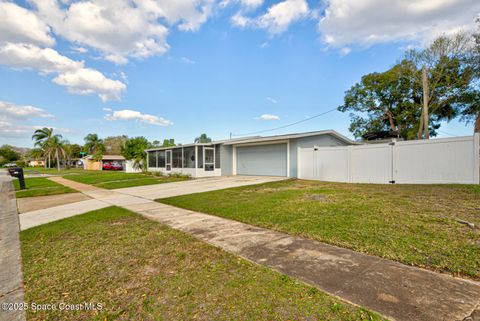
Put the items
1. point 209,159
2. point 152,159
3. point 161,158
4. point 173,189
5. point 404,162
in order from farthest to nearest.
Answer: point 152,159 → point 161,158 → point 209,159 → point 173,189 → point 404,162

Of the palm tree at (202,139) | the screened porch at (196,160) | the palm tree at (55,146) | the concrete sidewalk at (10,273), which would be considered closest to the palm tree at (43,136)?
the palm tree at (55,146)

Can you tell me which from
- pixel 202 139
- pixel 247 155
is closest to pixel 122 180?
pixel 247 155

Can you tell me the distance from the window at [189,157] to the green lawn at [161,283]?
13.4 meters

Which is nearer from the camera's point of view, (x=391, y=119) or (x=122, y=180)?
(x=122, y=180)

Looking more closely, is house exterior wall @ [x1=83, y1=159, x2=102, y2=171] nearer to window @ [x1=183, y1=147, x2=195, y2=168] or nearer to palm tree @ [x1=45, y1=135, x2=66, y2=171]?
palm tree @ [x1=45, y1=135, x2=66, y2=171]

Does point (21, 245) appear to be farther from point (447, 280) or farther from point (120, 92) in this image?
point (120, 92)

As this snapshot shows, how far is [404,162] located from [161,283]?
35.8ft

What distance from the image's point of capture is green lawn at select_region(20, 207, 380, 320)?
2.03 metres

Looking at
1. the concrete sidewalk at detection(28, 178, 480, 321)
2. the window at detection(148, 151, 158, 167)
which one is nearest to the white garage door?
the window at detection(148, 151, 158, 167)

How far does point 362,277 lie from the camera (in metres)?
2.52

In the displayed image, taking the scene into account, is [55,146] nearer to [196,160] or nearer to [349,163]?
[196,160]

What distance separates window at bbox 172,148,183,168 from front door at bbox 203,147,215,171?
2.71m

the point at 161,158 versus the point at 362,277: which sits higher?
the point at 161,158

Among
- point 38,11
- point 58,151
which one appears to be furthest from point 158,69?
point 58,151
